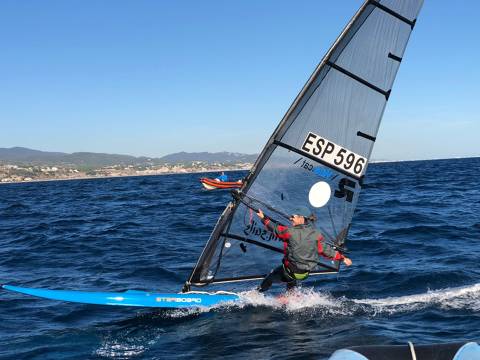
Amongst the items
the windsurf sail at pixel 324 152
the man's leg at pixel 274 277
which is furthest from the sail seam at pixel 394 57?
the man's leg at pixel 274 277

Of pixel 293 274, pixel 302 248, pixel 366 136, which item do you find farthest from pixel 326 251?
pixel 366 136

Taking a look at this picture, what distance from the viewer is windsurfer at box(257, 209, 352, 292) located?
27.6 feet

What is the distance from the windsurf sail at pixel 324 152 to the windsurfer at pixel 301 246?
436 millimetres

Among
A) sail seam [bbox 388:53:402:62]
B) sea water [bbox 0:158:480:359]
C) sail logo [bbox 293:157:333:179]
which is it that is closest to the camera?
sea water [bbox 0:158:480:359]

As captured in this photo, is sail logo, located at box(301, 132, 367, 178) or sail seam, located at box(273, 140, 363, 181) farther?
sail logo, located at box(301, 132, 367, 178)

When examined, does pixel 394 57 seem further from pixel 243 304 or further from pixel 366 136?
pixel 243 304

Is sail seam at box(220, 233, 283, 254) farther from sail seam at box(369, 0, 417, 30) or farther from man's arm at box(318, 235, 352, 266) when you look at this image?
sail seam at box(369, 0, 417, 30)

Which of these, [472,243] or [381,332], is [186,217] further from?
[381,332]

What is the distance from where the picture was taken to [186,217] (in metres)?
23.2

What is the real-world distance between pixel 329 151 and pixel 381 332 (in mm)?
3123

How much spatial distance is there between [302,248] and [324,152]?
172 centimetres

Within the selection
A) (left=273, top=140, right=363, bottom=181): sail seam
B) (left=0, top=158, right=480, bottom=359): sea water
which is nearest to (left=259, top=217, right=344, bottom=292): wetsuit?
(left=0, top=158, right=480, bottom=359): sea water

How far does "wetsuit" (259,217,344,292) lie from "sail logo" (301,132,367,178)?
1.20m

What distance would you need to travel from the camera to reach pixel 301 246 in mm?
8414
